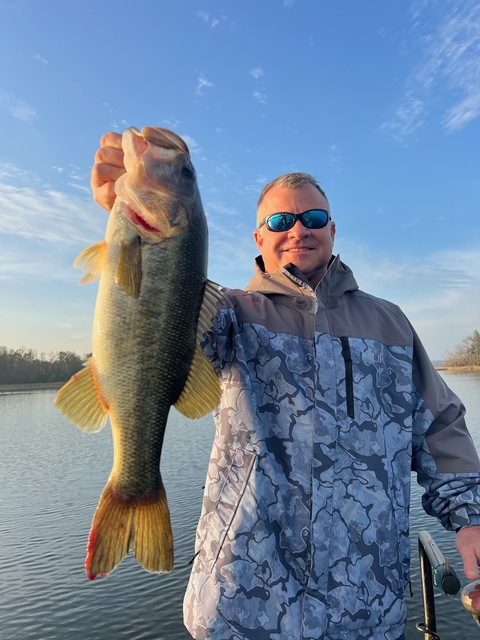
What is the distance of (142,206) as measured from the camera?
246 cm

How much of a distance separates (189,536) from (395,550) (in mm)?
13215

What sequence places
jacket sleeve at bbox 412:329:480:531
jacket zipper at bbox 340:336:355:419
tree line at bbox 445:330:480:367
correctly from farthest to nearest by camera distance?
1. tree line at bbox 445:330:480:367
2. jacket sleeve at bbox 412:329:480:531
3. jacket zipper at bbox 340:336:355:419

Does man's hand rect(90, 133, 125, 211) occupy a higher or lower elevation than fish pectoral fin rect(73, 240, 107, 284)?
higher

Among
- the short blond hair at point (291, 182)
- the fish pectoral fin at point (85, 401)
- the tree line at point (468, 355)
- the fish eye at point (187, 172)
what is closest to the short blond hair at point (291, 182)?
the short blond hair at point (291, 182)

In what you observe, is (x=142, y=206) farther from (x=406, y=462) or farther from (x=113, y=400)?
(x=406, y=462)

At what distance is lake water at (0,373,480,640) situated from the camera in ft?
34.8

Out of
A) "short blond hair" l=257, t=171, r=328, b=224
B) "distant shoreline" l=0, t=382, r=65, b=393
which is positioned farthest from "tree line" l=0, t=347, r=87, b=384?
"short blond hair" l=257, t=171, r=328, b=224

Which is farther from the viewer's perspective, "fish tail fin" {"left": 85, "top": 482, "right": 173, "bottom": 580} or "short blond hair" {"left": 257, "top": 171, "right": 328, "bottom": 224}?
"short blond hair" {"left": 257, "top": 171, "right": 328, "bottom": 224}

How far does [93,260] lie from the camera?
2.51 metres

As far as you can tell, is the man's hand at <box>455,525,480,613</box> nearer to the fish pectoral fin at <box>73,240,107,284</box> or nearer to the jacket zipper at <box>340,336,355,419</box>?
the jacket zipper at <box>340,336,355,419</box>

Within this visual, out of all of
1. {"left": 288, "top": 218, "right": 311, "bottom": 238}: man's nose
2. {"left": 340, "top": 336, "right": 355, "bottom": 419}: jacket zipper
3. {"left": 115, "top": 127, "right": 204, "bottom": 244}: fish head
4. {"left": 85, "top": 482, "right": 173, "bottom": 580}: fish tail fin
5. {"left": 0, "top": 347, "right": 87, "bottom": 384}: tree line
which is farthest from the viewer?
{"left": 0, "top": 347, "right": 87, "bottom": 384}: tree line

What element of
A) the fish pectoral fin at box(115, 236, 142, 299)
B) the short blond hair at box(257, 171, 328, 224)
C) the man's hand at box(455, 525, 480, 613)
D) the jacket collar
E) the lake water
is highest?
the short blond hair at box(257, 171, 328, 224)

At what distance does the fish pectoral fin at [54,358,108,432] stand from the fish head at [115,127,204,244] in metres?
0.77

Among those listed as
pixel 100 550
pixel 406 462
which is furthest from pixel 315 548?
pixel 100 550
